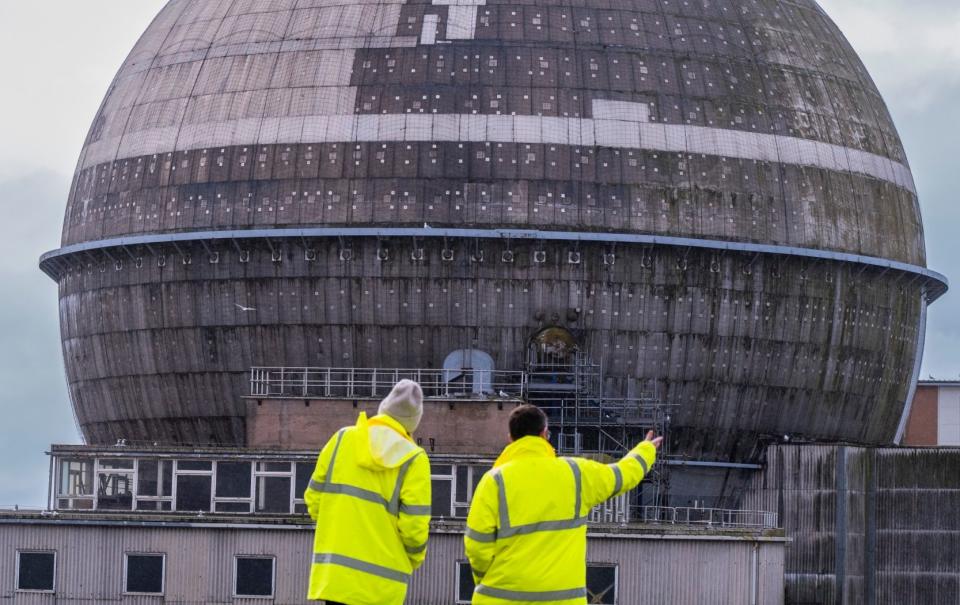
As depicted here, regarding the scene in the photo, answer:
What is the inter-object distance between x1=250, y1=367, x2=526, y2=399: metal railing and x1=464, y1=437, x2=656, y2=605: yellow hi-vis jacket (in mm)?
34034

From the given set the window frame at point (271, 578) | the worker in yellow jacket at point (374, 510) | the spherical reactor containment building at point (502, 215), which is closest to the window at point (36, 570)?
the window frame at point (271, 578)

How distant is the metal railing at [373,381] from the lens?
5222 centimetres

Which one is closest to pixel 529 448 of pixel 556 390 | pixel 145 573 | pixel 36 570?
pixel 145 573

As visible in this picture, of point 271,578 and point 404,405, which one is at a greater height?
point 404,405

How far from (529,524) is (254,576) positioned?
24190mm

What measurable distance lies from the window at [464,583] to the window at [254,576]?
366cm

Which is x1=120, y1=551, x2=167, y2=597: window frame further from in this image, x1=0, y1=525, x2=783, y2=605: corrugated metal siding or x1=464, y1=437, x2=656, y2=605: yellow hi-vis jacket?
x1=464, y1=437, x2=656, y2=605: yellow hi-vis jacket

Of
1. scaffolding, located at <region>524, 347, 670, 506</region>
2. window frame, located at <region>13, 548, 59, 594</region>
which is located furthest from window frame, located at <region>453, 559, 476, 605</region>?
scaffolding, located at <region>524, 347, 670, 506</region>

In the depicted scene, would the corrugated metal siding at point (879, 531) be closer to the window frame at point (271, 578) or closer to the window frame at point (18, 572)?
the window frame at point (271, 578)

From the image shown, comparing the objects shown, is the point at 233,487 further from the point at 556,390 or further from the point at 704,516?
the point at 704,516

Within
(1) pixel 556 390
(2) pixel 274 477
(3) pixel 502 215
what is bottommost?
(2) pixel 274 477

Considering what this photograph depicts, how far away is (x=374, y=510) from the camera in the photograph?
56.1 ft

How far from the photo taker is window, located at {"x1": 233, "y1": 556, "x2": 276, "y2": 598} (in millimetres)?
40469

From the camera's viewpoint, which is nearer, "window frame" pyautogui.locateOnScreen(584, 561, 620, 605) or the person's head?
the person's head
